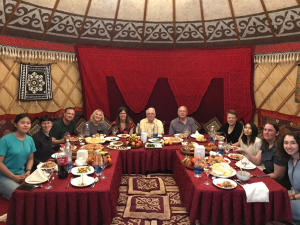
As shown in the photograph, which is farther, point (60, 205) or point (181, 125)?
point (181, 125)

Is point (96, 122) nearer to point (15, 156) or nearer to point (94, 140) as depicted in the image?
point (94, 140)

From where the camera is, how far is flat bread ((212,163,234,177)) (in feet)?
6.75

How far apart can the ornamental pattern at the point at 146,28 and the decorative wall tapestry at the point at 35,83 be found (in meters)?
0.56

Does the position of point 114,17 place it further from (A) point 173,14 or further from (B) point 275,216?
(B) point 275,216

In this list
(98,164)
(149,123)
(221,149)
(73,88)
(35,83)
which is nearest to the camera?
(98,164)

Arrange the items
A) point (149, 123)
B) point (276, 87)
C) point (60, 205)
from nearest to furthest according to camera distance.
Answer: point (60, 205) → point (149, 123) → point (276, 87)

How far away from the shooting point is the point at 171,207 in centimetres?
255

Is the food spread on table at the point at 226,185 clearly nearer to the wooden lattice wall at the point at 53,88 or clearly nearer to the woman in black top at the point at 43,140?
the woman in black top at the point at 43,140

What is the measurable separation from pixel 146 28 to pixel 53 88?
2.17 m

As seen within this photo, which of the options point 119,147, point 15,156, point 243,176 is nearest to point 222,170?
point 243,176

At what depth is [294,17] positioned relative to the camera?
12.4 feet

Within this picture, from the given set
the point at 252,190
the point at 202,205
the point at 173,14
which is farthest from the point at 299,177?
the point at 173,14

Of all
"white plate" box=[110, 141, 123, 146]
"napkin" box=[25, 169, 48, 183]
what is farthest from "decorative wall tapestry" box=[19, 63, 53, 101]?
"napkin" box=[25, 169, 48, 183]

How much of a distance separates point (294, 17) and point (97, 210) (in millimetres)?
4129
